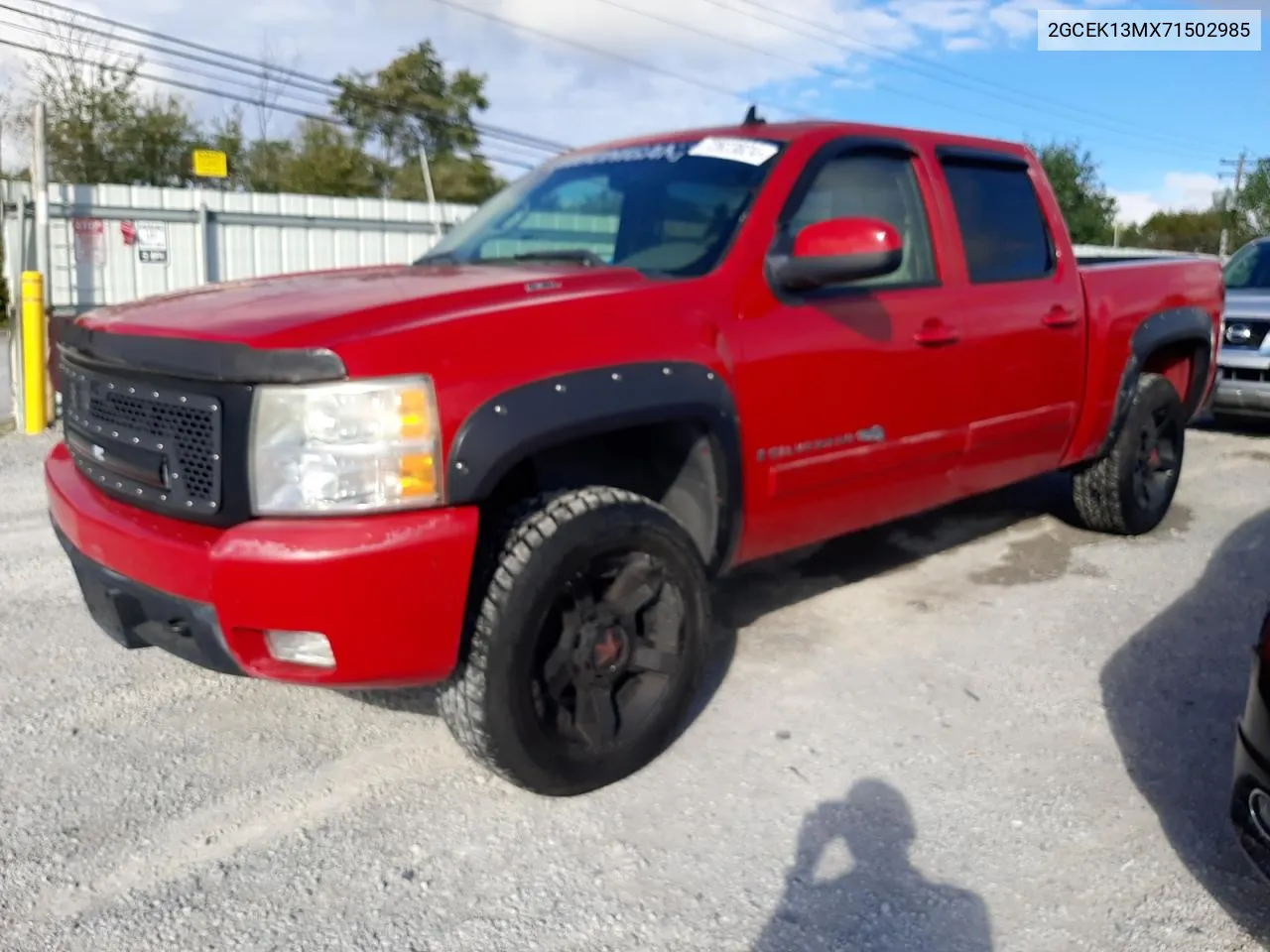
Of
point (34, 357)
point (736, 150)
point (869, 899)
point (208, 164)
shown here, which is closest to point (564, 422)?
point (869, 899)

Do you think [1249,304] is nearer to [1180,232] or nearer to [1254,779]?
[1254,779]

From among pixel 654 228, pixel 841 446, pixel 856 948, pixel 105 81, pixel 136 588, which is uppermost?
pixel 105 81

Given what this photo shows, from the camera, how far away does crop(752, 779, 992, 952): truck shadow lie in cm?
239

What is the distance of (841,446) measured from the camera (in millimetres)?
3561

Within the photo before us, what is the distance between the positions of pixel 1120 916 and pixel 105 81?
28.7m

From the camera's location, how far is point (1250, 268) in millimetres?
9711

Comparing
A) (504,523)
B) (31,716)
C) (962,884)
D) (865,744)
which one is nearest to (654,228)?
(504,523)

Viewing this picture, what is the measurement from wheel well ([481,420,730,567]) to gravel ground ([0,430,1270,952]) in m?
0.64

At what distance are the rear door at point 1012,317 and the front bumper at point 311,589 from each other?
7.55 feet

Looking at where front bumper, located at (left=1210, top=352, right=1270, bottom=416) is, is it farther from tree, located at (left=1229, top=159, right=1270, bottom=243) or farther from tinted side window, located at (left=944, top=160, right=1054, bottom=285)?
tree, located at (left=1229, top=159, right=1270, bottom=243)

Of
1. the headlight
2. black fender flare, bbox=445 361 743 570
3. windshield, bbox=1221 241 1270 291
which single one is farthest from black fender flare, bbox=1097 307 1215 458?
windshield, bbox=1221 241 1270 291

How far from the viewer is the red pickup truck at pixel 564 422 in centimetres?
248

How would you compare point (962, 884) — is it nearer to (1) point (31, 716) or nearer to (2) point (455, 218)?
(1) point (31, 716)

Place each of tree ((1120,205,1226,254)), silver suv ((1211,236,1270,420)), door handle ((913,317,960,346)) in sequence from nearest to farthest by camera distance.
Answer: door handle ((913,317,960,346))
silver suv ((1211,236,1270,420))
tree ((1120,205,1226,254))
